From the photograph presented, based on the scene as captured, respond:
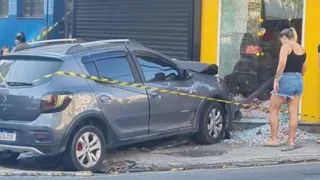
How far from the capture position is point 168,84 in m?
11.4

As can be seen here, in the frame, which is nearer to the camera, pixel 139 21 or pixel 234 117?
pixel 234 117

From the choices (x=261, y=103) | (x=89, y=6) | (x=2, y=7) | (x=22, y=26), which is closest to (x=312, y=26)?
(x=261, y=103)

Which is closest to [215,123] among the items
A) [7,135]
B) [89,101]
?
[89,101]

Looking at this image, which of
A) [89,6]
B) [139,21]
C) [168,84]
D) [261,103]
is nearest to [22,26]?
[89,6]

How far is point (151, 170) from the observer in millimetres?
10148

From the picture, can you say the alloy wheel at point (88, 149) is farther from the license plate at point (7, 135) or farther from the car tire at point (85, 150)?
the license plate at point (7, 135)

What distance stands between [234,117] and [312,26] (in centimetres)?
215

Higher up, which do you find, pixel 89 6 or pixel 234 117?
pixel 89 6

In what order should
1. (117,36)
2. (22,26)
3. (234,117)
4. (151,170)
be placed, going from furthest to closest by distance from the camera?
(22,26) → (117,36) → (234,117) → (151,170)

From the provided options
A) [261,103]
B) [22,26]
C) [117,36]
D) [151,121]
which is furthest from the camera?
[22,26]

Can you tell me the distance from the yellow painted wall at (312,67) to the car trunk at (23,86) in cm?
511

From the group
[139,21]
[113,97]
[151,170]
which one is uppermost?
[139,21]

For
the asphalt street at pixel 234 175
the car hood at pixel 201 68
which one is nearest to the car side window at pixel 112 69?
the asphalt street at pixel 234 175

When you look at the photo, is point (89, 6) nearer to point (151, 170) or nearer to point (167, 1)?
point (167, 1)
